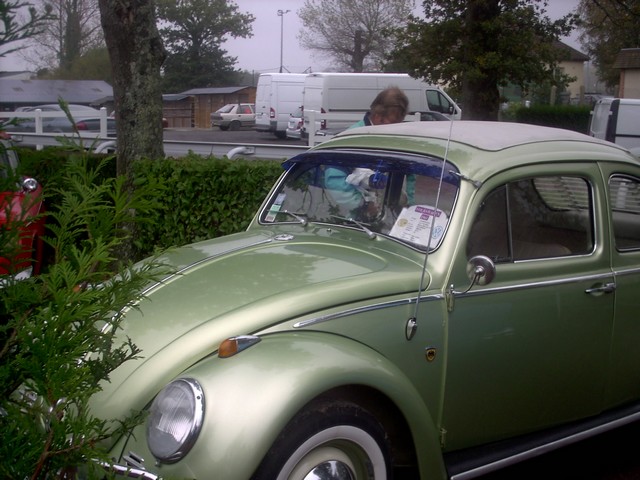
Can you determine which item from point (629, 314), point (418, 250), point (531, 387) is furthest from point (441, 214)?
point (629, 314)

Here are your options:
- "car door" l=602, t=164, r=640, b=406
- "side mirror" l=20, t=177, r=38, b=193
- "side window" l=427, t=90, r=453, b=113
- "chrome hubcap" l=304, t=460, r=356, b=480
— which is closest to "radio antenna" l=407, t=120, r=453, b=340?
"chrome hubcap" l=304, t=460, r=356, b=480

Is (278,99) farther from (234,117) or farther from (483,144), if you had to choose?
(483,144)

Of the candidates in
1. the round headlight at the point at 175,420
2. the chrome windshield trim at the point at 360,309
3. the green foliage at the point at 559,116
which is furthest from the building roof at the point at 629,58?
the round headlight at the point at 175,420

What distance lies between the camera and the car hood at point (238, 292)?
9.68 ft

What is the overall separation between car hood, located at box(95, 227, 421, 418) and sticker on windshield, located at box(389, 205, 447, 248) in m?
0.13

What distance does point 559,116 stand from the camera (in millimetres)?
33312

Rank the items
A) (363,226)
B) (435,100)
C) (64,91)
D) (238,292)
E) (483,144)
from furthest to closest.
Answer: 1. (64,91)
2. (435,100)
3. (363,226)
4. (483,144)
5. (238,292)

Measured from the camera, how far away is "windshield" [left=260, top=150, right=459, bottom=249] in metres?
3.64

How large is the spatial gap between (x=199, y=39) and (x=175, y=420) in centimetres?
5582

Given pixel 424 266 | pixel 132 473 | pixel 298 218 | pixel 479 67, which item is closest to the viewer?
pixel 132 473

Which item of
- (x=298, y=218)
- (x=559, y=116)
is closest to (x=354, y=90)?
(x=559, y=116)

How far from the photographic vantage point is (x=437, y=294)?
333 cm

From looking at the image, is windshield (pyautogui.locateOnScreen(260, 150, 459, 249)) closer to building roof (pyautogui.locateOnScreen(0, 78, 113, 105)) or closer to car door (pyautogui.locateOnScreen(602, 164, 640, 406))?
car door (pyautogui.locateOnScreen(602, 164, 640, 406))

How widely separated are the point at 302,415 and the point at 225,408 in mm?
299
